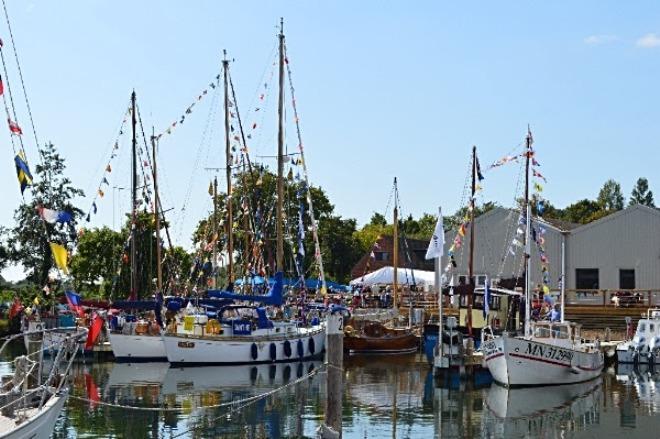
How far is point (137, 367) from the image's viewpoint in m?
44.7

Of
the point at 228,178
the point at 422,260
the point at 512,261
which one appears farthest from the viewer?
the point at 422,260

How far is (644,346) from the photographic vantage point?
46125mm

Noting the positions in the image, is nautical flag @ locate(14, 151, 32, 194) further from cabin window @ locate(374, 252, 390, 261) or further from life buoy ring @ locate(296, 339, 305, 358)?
cabin window @ locate(374, 252, 390, 261)

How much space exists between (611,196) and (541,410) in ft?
407

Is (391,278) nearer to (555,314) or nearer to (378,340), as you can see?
(378,340)

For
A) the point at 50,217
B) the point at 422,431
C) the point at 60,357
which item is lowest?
the point at 422,431

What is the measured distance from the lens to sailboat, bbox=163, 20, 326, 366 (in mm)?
44438

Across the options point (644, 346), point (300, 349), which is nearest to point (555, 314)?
point (644, 346)

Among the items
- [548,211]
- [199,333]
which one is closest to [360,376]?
[199,333]

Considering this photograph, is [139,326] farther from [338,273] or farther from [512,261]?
[338,273]

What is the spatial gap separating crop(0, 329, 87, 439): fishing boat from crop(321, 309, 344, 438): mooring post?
5.48 m

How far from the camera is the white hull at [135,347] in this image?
4650 cm

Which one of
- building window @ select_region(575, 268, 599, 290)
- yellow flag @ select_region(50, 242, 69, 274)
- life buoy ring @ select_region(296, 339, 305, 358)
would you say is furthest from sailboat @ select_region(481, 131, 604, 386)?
building window @ select_region(575, 268, 599, 290)

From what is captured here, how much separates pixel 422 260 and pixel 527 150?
56.1 meters
